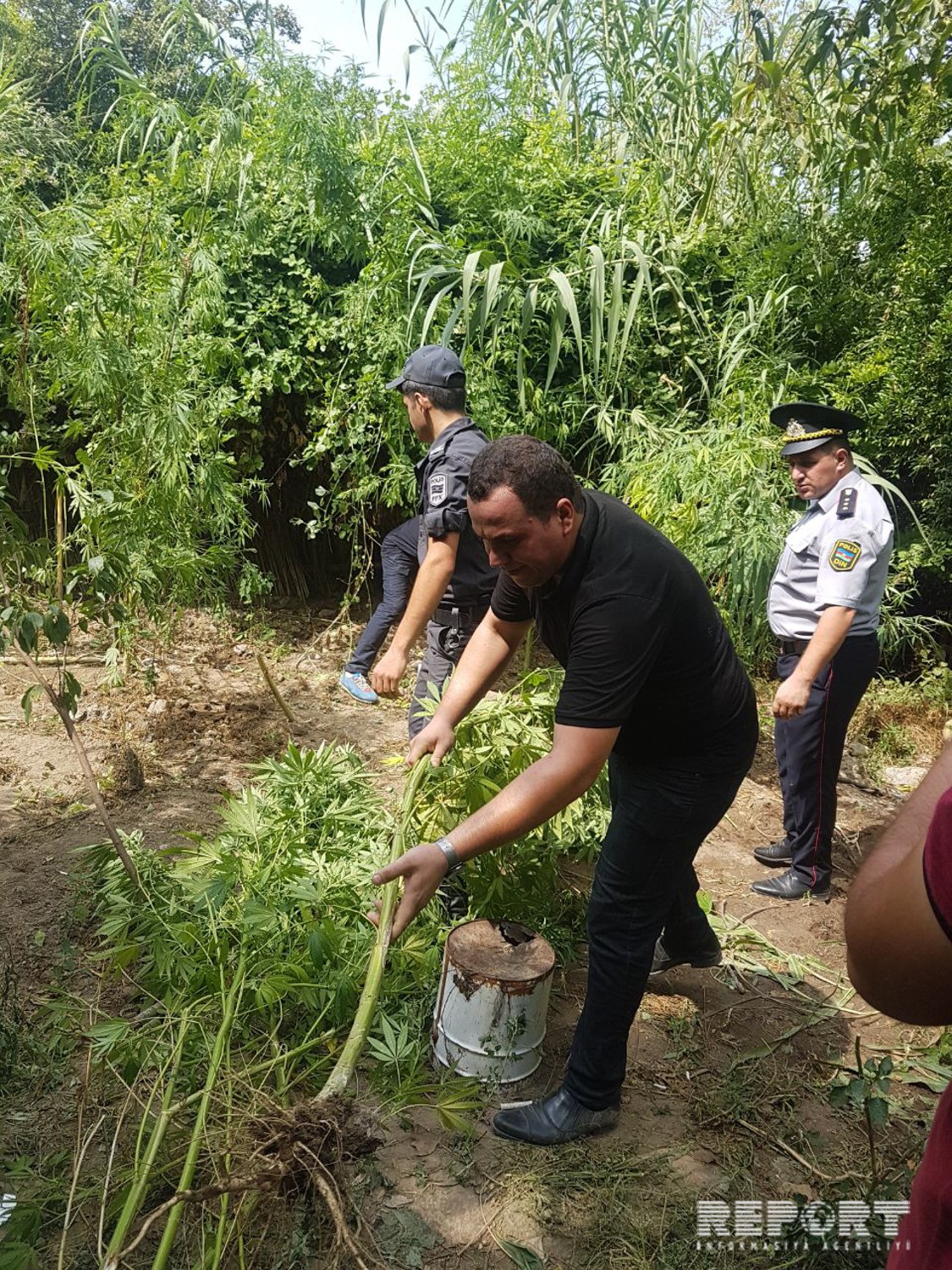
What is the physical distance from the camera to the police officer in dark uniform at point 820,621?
3488mm

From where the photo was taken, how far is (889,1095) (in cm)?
273

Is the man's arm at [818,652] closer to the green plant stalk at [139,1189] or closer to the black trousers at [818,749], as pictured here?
the black trousers at [818,749]

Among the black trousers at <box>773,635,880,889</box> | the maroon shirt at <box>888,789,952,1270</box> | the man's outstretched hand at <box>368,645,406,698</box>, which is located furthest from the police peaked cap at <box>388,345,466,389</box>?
the maroon shirt at <box>888,789,952,1270</box>

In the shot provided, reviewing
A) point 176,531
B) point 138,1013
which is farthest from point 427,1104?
point 176,531

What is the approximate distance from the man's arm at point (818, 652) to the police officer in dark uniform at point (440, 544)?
123 centimetres

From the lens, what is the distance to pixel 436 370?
3.45 m

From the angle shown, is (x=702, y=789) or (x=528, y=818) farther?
(x=702, y=789)

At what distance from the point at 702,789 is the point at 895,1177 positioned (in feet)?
3.66

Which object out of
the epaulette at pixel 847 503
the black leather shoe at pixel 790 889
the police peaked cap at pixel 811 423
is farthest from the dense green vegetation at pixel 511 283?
the black leather shoe at pixel 790 889

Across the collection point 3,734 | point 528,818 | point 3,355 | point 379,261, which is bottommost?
point 3,734

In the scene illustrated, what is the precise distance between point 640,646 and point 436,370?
5.87 feet

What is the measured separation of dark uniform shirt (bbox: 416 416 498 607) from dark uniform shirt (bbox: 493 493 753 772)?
2.59ft

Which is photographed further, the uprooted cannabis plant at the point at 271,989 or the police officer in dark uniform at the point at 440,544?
the police officer in dark uniform at the point at 440,544

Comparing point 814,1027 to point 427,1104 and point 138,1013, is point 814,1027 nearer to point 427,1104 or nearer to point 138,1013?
point 427,1104
